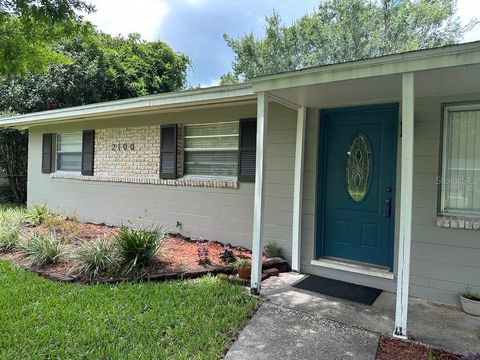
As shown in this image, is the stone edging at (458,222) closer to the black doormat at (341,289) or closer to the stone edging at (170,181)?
the black doormat at (341,289)

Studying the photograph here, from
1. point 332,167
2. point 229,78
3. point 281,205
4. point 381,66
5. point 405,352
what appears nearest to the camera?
A: point 405,352

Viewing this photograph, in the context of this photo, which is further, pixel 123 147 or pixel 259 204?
pixel 123 147

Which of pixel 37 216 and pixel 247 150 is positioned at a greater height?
pixel 247 150

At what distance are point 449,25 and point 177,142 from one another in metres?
17.8

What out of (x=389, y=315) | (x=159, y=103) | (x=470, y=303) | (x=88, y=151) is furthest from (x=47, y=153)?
(x=470, y=303)

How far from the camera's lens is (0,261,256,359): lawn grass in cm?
298

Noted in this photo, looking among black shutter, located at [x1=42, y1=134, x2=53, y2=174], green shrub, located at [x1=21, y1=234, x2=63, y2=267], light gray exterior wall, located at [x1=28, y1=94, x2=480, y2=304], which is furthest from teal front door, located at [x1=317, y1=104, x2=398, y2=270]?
black shutter, located at [x1=42, y1=134, x2=53, y2=174]

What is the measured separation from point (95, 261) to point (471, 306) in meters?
4.50

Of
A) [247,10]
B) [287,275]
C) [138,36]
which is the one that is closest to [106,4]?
[287,275]

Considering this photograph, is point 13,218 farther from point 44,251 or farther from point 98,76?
point 98,76

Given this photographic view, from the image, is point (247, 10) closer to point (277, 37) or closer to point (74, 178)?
point (277, 37)

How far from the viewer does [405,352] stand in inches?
120

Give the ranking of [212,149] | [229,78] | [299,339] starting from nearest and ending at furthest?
[299,339] → [212,149] → [229,78]

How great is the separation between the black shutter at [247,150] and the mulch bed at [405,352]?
125 inches
